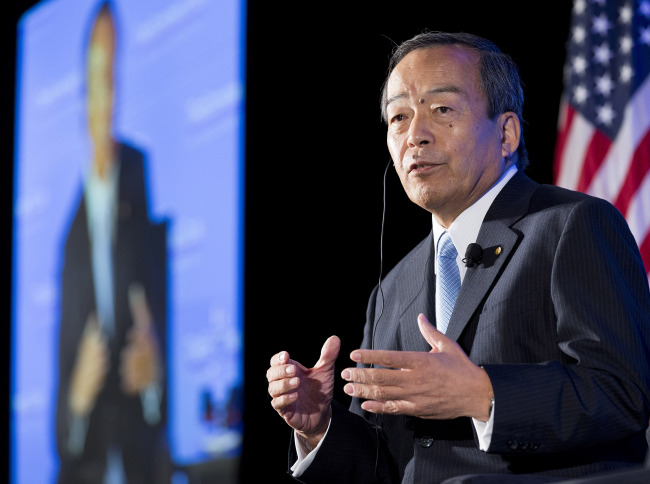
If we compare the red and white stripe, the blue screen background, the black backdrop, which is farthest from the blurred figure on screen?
the red and white stripe

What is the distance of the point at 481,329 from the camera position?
6.15 ft

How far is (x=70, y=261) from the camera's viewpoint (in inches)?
199

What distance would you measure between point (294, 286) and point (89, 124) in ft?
5.52

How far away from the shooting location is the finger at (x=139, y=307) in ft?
14.3

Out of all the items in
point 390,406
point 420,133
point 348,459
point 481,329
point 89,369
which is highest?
point 420,133

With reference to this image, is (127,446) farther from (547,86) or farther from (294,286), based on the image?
(547,86)

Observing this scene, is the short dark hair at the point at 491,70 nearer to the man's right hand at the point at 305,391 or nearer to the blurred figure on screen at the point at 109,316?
the man's right hand at the point at 305,391

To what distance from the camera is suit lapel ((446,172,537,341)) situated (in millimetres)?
1914

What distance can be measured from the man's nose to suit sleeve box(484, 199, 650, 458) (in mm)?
494

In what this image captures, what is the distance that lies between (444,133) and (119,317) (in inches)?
115

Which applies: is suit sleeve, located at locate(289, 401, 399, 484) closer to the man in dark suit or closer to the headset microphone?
the man in dark suit

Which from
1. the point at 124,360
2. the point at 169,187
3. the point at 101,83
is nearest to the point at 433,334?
the point at 169,187

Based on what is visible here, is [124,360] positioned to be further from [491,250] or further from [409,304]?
[491,250]

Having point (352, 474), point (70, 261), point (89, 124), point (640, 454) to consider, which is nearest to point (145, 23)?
point (89, 124)
